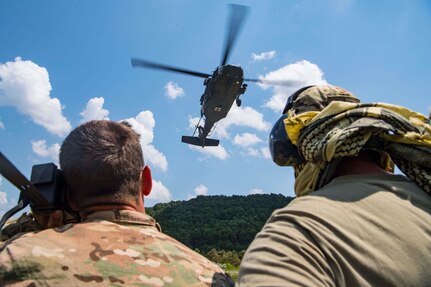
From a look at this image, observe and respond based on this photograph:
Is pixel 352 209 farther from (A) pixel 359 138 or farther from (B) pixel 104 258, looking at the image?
(B) pixel 104 258

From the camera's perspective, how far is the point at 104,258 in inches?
70.4

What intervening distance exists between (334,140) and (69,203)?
139cm

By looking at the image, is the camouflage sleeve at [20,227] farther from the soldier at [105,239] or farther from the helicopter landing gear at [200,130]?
the helicopter landing gear at [200,130]

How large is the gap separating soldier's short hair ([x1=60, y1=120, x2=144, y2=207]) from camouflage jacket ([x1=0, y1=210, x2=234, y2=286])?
112 mm

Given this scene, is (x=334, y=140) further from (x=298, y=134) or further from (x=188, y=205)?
(x=188, y=205)

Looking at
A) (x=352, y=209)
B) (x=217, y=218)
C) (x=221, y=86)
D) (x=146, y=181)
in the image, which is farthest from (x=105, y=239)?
(x=217, y=218)

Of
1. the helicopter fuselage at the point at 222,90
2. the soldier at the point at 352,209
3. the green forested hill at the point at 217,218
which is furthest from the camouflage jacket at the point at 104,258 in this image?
the green forested hill at the point at 217,218

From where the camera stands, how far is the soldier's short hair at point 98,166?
2.09m

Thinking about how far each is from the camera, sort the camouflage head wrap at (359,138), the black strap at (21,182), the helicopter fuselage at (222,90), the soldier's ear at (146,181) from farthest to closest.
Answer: the helicopter fuselage at (222,90) → the soldier's ear at (146,181) → the black strap at (21,182) → the camouflage head wrap at (359,138)

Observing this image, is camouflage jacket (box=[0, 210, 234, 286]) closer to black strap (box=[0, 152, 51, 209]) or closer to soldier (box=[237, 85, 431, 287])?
black strap (box=[0, 152, 51, 209])

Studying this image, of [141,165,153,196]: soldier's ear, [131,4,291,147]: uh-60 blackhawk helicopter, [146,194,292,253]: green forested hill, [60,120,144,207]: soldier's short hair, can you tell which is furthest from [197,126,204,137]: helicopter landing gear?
[60,120,144,207]: soldier's short hair

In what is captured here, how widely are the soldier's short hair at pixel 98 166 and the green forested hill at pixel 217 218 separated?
44939mm

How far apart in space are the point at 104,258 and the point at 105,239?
0.12 m

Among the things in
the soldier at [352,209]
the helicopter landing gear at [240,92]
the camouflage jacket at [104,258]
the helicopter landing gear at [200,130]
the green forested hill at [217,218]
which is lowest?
the green forested hill at [217,218]
